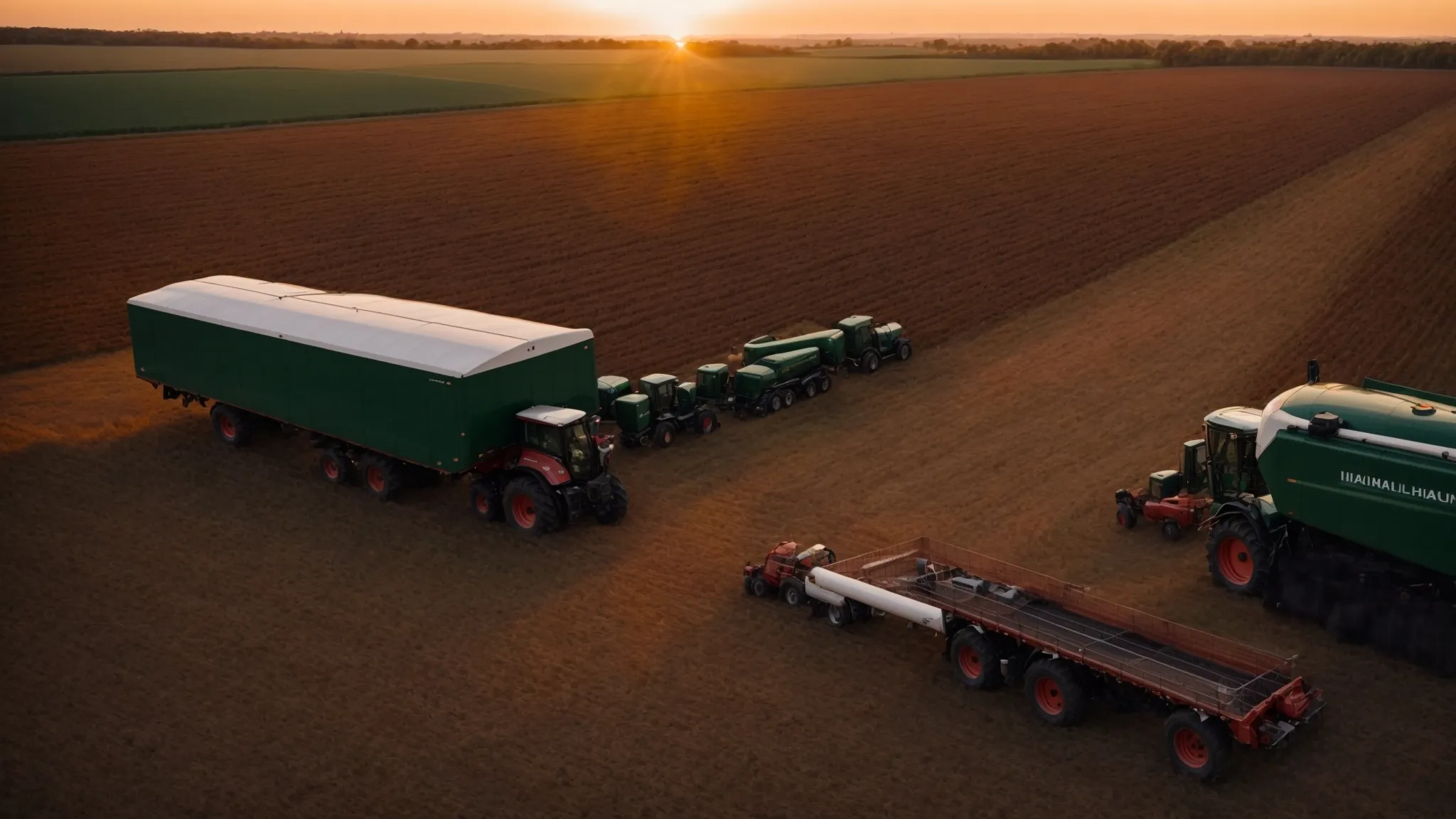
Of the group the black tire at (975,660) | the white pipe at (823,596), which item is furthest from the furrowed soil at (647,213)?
the black tire at (975,660)

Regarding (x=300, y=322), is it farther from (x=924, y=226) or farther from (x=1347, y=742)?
(x=924, y=226)

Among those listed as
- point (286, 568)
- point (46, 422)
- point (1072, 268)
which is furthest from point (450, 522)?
point (1072, 268)

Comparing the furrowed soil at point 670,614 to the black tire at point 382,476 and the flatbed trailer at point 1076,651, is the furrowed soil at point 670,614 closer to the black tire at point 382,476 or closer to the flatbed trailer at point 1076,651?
the black tire at point 382,476

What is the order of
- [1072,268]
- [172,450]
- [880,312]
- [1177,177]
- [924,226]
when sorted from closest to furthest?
[172,450] < [880,312] < [1072,268] < [924,226] < [1177,177]

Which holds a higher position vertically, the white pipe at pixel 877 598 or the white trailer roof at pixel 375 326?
the white trailer roof at pixel 375 326

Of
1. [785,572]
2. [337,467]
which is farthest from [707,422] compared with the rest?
[785,572]

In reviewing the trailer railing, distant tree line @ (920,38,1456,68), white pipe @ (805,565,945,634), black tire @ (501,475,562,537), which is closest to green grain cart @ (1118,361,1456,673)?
the trailer railing
